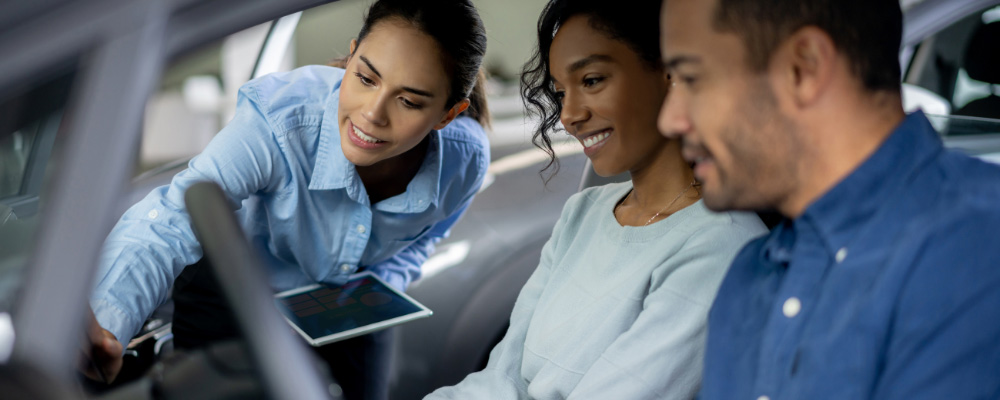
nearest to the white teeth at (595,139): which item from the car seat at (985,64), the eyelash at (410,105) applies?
the eyelash at (410,105)

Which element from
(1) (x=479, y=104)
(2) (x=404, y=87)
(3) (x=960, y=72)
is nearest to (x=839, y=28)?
(2) (x=404, y=87)

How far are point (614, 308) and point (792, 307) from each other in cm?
40

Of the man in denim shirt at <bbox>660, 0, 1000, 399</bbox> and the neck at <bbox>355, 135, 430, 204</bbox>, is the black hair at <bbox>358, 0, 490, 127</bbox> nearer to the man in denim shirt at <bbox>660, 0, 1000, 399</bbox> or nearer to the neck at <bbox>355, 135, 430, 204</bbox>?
the neck at <bbox>355, 135, 430, 204</bbox>

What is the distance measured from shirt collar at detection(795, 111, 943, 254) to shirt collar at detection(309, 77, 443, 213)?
1039 mm

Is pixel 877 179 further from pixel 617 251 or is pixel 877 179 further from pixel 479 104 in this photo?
pixel 479 104


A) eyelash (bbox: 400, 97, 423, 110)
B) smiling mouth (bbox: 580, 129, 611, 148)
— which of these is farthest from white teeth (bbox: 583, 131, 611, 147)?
eyelash (bbox: 400, 97, 423, 110)

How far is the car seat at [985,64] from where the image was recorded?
1721 mm

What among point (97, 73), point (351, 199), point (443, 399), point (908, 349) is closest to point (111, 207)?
point (97, 73)

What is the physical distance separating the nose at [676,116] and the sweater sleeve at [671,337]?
27 centimetres

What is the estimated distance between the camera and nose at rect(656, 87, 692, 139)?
0.91 metres

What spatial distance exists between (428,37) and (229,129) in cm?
45

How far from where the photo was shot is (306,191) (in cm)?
167

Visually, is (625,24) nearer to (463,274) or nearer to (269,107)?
(269,107)

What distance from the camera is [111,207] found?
2.11 feet
